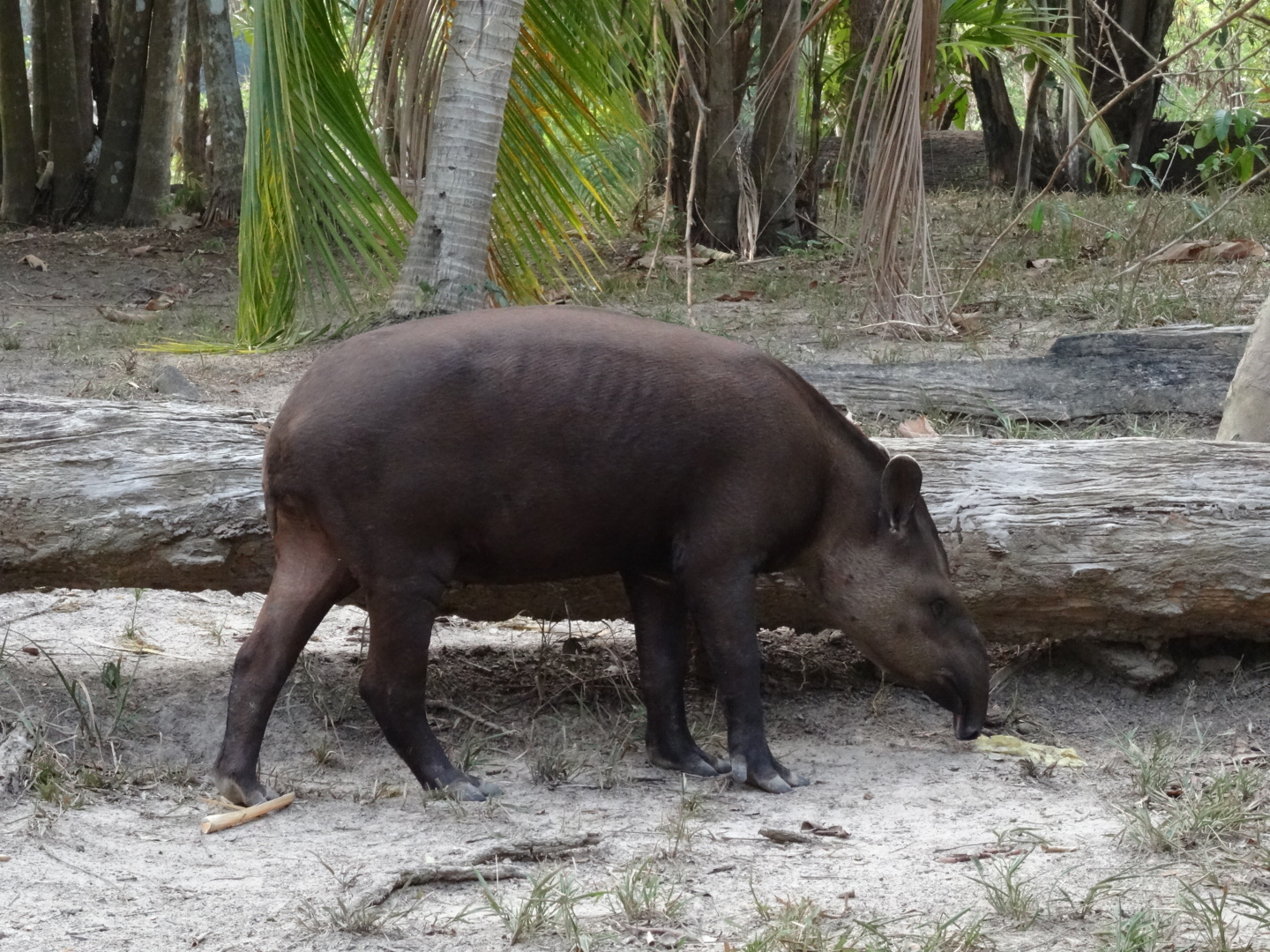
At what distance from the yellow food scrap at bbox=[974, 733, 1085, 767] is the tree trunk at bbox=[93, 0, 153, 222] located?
12524 millimetres

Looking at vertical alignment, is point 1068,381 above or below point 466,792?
above

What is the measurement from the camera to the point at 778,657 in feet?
15.6

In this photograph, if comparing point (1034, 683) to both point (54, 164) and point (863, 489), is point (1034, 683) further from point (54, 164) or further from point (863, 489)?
point (54, 164)

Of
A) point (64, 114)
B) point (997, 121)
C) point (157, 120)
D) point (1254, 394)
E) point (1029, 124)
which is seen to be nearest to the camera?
point (1254, 394)

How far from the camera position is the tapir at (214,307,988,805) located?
3.53 meters

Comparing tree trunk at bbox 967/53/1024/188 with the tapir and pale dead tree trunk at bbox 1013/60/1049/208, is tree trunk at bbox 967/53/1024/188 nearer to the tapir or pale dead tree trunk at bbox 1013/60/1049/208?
pale dead tree trunk at bbox 1013/60/1049/208

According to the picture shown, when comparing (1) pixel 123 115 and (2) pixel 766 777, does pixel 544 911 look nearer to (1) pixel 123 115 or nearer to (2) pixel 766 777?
(2) pixel 766 777

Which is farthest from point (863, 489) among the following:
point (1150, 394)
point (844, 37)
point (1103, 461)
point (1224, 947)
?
point (844, 37)

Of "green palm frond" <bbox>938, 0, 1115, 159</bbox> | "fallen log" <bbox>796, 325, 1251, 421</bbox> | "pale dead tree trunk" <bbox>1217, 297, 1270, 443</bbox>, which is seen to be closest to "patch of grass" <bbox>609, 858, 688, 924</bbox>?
"pale dead tree trunk" <bbox>1217, 297, 1270, 443</bbox>

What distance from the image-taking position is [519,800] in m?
3.66

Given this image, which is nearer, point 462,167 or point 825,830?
point 825,830

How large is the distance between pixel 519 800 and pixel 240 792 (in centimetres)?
71

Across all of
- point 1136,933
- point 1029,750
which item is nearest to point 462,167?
point 1029,750

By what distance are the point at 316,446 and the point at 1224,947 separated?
2.30 m
